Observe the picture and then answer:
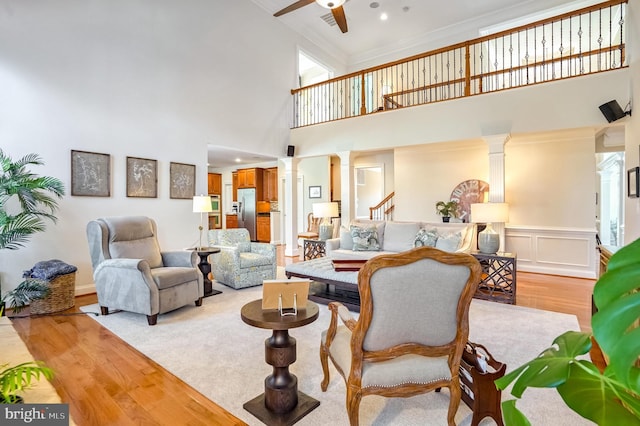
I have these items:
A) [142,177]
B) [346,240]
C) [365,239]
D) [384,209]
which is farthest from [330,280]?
[384,209]

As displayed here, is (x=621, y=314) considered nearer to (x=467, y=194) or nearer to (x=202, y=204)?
(x=202, y=204)

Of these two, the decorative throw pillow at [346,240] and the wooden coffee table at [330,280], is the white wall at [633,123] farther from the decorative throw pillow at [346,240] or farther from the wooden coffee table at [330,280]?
the decorative throw pillow at [346,240]

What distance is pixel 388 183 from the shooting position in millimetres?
8359

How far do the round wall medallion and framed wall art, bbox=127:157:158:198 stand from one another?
5.53 metres

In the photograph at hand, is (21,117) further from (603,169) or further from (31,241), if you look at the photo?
(603,169)

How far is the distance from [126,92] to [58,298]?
2908 mm

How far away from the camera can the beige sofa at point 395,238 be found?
4.34 metres

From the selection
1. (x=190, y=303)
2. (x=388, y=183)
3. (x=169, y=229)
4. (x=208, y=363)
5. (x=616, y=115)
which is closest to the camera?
(x=208, y=363)

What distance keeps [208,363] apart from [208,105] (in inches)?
184

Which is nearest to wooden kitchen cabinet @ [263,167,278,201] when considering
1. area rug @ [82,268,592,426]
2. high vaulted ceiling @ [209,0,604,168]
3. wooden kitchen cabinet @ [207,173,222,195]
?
wooden kitchen cabinet @ [207,173,222,195]

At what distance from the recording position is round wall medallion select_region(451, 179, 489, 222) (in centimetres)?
626

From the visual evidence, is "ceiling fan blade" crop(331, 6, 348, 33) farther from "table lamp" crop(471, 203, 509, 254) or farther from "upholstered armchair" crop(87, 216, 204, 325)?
"upholstered armchair" crop(87, 216, 204, 325)

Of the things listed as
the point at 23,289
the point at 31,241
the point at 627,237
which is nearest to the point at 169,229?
the point at 31,241

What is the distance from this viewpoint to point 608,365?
1.79ft
